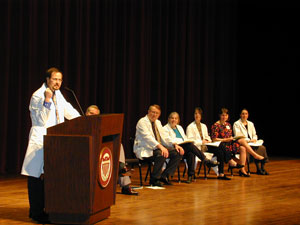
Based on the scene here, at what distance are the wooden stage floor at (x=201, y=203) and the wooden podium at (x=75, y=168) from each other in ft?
1.27

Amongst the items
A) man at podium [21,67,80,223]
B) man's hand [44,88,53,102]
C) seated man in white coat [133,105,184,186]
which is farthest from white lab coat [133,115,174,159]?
man's hand [44,88,53,102]

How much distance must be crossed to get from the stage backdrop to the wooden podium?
385 centimetres

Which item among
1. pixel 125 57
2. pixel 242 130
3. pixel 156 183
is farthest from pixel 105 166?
pixel 125 57

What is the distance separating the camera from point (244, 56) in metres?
12.4

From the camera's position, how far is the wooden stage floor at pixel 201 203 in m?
4.77

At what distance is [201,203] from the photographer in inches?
225

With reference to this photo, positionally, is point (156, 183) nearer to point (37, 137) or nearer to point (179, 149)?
point (179, 149)

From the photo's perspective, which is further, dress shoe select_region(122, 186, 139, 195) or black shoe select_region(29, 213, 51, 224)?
dress shoe select_region(122, 186, 139, 195)

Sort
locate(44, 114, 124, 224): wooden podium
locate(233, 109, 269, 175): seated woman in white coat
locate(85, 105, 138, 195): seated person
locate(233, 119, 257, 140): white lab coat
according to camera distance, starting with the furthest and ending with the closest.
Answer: locate(233, 119, 257, 140): white lab coat, locate(233, 109, 269, 175): seated woman in white coat, locate(85, 105, 138, 195): seated person, locate(44, 114, 124, 224): wooden podium

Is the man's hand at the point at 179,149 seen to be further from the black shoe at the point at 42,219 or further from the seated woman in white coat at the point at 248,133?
the black shoe at the point at 42,219

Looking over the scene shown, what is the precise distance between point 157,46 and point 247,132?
266 centimetres

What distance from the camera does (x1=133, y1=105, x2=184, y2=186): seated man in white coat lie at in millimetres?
6980

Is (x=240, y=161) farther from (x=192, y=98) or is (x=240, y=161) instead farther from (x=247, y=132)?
(x=192, y=98)

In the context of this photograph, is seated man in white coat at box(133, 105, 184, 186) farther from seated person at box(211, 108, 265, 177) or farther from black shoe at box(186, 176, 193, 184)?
seated person at box(211, 108, 265, 177)
